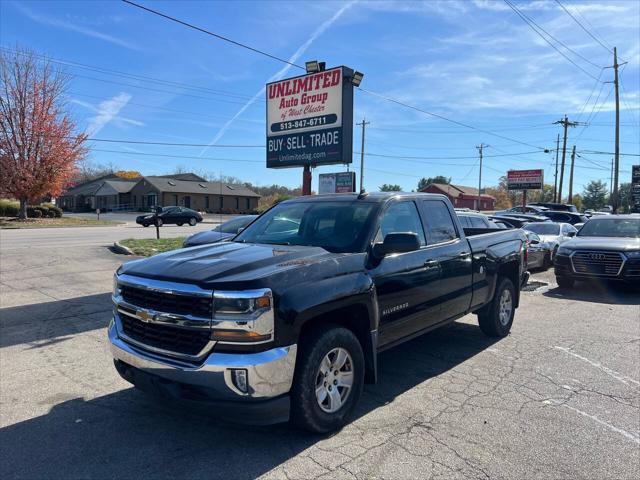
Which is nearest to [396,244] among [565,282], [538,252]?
[565,282]

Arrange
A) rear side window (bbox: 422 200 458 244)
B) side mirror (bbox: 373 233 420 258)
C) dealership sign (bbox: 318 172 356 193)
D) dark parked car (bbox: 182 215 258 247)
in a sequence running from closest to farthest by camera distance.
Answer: side mirror (bbox: 373 233 420 258) < rear side window (bbox: 422 200 458 244) < dark parked car (bbox: 182 215 258 247) < dealership sign (bbox: 318 172 356 193)

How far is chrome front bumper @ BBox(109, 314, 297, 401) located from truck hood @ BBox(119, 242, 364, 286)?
0.49 meters

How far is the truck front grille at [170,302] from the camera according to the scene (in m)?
3.17

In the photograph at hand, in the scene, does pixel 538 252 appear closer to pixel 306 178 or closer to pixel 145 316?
pixel 306 178

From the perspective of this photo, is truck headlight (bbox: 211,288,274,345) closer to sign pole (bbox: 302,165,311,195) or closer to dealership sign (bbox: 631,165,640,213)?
sign pole (bbox: 302,165,311,195)

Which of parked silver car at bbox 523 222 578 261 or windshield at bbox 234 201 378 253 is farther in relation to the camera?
parked silver car at bbox 523 222 578 261

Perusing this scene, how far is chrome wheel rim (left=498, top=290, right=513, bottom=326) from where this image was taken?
258 inches

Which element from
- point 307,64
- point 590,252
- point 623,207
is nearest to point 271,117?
point 307,64

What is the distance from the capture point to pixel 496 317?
6.40 m

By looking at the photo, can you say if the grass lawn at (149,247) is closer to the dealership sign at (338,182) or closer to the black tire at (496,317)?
the dealership sign at (338,182)

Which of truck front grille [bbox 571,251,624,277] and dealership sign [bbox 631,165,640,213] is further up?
dealership sign [bbox 631,165,640,213]

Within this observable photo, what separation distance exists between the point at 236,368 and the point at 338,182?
18.4 metres

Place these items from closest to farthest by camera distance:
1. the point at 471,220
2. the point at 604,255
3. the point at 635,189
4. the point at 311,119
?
the point at 604,255
the point at 471,220
the point at 311,119
the point at 635,189

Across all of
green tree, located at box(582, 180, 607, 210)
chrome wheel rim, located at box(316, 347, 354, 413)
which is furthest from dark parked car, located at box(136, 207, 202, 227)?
green tree, located at box(582, 180, 607, 210)
